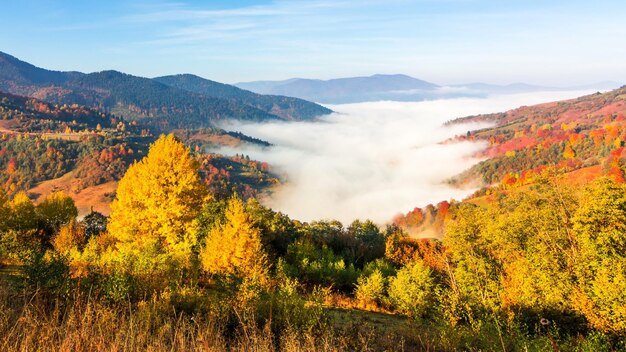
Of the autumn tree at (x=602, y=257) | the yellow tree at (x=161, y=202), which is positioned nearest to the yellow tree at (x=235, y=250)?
the yellow tree at (x=161, y=202)

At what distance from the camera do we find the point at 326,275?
152 ft

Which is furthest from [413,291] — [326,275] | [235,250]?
[235,250]

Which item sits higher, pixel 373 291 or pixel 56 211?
pixel 373 291

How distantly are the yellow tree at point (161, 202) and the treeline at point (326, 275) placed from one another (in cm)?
10

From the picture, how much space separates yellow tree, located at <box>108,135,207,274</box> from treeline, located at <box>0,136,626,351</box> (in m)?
0.10

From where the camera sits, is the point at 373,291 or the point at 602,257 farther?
the point at 373,291

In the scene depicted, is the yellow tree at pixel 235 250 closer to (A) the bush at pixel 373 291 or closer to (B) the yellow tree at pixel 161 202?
(B) the yellow tree at pixel 161 202

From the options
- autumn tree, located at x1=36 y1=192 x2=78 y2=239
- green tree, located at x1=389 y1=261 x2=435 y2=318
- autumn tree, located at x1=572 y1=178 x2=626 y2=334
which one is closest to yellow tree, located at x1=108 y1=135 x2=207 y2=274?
green tree, located at x1=389 y1=261 x2=435 y2=318

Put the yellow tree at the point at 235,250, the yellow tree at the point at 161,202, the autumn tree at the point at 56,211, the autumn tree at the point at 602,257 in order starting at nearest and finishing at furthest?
the autumn tree at the point at 602,257
the yellow tree at the point at 161,202
the yellow tree at the point at 235,250
the autumn tree at the point at 56,211

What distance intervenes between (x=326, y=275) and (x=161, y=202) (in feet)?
74.1

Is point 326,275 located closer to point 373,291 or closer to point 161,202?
point 373,291

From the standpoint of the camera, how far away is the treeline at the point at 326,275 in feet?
43.1

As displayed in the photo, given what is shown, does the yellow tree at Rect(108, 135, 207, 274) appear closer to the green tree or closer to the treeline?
the treeline

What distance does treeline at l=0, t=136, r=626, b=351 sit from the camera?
517 inches
